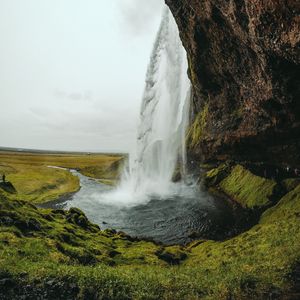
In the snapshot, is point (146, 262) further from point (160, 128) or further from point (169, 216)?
point (160, 128)

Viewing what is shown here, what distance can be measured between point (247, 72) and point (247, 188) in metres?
25.3

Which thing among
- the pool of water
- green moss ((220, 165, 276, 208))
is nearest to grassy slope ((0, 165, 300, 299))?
the pool of water

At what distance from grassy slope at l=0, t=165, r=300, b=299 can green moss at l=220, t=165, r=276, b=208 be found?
13.6m

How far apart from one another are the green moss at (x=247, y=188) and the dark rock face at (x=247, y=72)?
655cm

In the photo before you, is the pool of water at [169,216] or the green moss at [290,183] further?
the green moss at [290,183]

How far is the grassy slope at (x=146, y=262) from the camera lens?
1714cm

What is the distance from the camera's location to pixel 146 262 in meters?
26.8

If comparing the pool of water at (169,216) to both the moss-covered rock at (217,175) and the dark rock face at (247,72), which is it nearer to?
the moss-covered rock at (217,175)

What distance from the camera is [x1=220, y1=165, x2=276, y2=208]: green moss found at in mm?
49281

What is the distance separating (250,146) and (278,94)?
13.0 m

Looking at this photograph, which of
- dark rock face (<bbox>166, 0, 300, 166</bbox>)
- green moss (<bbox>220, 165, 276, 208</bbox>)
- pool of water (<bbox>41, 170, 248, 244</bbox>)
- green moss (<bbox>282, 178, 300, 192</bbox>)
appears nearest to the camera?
dark rock face (<bbox>166, 0, 300, 166</bbox>)

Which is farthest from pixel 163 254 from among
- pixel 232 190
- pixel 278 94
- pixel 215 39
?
pixel 232 190

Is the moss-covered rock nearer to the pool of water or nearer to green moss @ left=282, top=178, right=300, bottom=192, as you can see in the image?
the pool of water

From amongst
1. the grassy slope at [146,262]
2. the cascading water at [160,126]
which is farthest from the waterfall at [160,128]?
the grassy slope at [146,262]
